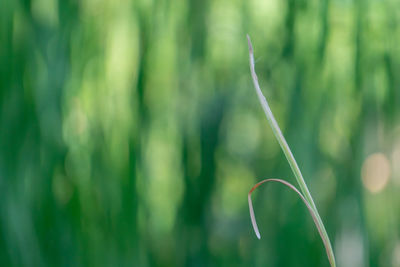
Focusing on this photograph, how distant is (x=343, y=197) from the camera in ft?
1.48

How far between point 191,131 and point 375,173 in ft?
0.65

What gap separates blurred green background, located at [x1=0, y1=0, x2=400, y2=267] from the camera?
0.43 metres

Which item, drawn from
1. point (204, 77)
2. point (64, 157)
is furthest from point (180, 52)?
point (64, 157)

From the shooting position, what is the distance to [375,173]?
0.46 m

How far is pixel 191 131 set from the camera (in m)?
0.45

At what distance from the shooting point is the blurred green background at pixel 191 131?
431 millimetres

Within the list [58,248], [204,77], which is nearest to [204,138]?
[204,77]

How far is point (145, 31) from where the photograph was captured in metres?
0.45

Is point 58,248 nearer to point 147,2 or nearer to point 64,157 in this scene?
point 64,157

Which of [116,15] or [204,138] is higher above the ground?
[116,15]

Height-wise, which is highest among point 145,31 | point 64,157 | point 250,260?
point 145,31

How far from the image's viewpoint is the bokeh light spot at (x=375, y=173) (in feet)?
1.50

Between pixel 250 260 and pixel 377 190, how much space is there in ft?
0.51

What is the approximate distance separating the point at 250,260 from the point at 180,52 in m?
0.22
